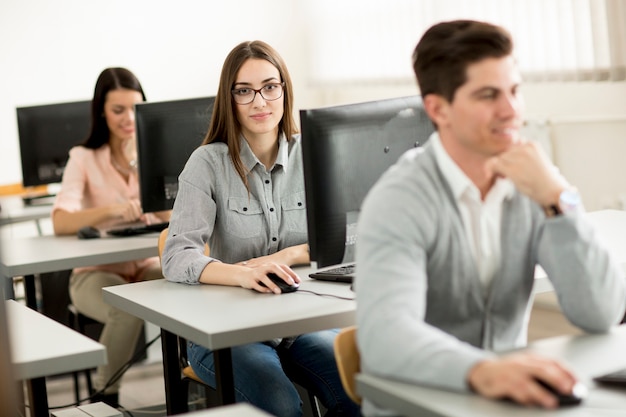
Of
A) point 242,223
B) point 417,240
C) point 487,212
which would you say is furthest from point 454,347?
point 242,223

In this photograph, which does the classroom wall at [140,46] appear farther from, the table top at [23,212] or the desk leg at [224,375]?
the desk leg at [224,375]

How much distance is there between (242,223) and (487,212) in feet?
3.43

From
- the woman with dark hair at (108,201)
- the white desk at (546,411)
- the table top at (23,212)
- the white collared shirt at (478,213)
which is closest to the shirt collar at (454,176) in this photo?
the white collared shirt at (478,213)

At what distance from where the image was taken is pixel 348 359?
1.82m

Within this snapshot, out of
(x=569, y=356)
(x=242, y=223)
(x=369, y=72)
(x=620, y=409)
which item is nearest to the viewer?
(x=620, y=409)

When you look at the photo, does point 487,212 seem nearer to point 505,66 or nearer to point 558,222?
point 558,222

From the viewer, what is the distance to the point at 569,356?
1.72 m

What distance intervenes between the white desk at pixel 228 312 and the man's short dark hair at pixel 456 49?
613 mm

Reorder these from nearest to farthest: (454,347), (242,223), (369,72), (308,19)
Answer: (454,347) → (242,223) → (369,72) → (308,19)

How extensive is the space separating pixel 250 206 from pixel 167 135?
0.64 metres

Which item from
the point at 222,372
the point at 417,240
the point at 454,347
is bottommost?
the point at 222,372

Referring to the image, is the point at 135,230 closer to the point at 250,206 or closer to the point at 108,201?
the point at 108,201

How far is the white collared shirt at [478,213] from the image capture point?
181cm

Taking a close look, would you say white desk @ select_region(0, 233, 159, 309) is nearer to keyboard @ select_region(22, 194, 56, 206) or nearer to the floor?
the floor
